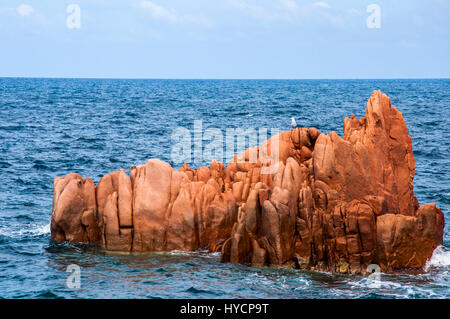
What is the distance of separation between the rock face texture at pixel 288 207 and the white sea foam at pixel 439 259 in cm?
44

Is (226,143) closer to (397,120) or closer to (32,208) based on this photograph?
(32,208)

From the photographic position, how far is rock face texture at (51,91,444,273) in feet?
82.3

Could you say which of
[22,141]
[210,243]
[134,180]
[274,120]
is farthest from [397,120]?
[274,120]

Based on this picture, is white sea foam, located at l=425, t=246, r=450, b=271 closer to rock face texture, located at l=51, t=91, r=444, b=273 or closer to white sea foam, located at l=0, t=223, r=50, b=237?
rock face texture, located at l=51, t=91, r=444, b=273

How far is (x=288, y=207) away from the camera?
82.6 feet

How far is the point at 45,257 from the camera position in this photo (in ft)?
88.8

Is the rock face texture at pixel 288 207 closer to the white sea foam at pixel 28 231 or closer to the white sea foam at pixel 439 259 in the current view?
the white sea foam at pixel 439 259

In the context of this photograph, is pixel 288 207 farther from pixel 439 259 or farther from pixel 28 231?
pixel 28 231

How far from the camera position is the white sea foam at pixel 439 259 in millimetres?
25750

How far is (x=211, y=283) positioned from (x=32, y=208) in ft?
51.9

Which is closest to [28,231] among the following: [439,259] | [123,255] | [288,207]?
[123,255]

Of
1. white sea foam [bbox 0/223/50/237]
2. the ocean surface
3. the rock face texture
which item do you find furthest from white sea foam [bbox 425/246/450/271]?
white sea foam [bbox 0/223/50/237]

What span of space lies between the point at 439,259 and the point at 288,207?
7136 millimetres
